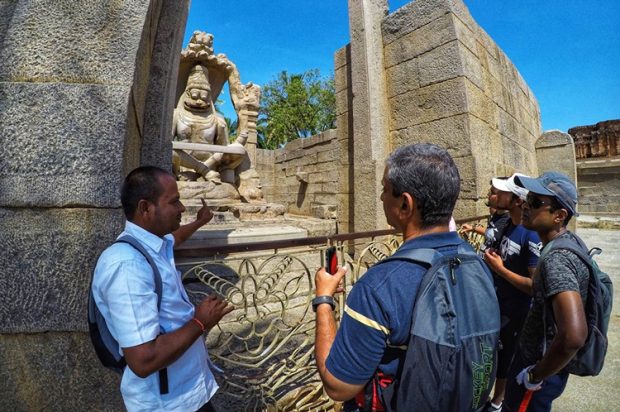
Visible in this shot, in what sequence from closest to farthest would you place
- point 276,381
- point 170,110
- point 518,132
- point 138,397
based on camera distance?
point 138,397
point 276,381
point 170,110
point 518,132

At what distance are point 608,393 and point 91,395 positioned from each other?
3.49 meters

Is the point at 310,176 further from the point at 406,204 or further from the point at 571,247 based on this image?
the point at 406,204

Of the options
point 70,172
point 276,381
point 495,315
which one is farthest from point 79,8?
point 276,381

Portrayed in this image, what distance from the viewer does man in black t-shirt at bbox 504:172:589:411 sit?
131cm

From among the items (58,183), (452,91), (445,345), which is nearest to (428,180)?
(445,345)

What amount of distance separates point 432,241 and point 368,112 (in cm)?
442

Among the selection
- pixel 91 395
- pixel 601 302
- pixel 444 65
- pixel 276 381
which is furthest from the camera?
pixel 444 65

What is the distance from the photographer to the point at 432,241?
1.00 metres

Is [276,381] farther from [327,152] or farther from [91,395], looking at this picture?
[327,152]

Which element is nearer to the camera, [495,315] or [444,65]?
[495,315]

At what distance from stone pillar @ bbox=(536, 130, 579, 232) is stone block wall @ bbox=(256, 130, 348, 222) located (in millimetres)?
4652

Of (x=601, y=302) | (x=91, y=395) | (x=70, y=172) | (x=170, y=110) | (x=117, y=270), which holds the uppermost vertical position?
(x=170, y=110)

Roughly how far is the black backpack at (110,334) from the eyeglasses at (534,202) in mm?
1828

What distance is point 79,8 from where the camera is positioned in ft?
5.08
